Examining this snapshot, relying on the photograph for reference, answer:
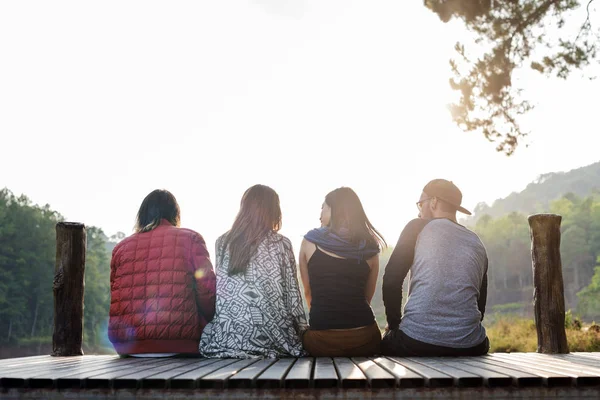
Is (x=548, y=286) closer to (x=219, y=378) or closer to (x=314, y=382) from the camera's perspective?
(x=314, y=382)

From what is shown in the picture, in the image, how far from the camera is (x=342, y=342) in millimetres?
4773

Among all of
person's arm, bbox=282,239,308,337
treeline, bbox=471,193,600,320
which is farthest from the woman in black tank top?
treeline, bbox=471,193,600,320

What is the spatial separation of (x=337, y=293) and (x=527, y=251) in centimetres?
9608

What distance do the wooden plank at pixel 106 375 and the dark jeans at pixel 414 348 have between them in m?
1.82

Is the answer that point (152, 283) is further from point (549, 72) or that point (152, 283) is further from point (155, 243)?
point (549, 72)

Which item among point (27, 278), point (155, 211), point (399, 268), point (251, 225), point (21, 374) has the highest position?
point (27, 278)

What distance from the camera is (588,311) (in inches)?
2255

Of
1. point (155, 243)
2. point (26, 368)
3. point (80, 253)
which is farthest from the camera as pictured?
point (80, 253)

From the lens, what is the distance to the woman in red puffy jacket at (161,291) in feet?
16.5

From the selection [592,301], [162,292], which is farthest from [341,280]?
[592,301]

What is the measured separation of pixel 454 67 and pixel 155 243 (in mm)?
8242

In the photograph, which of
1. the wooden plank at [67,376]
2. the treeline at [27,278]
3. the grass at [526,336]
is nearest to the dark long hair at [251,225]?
the wooden plank at [67,376]

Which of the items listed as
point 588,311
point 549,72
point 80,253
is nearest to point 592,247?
point 588,311

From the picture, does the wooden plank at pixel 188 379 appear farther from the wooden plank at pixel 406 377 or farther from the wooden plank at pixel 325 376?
the wooden plank at pixel 406 377
